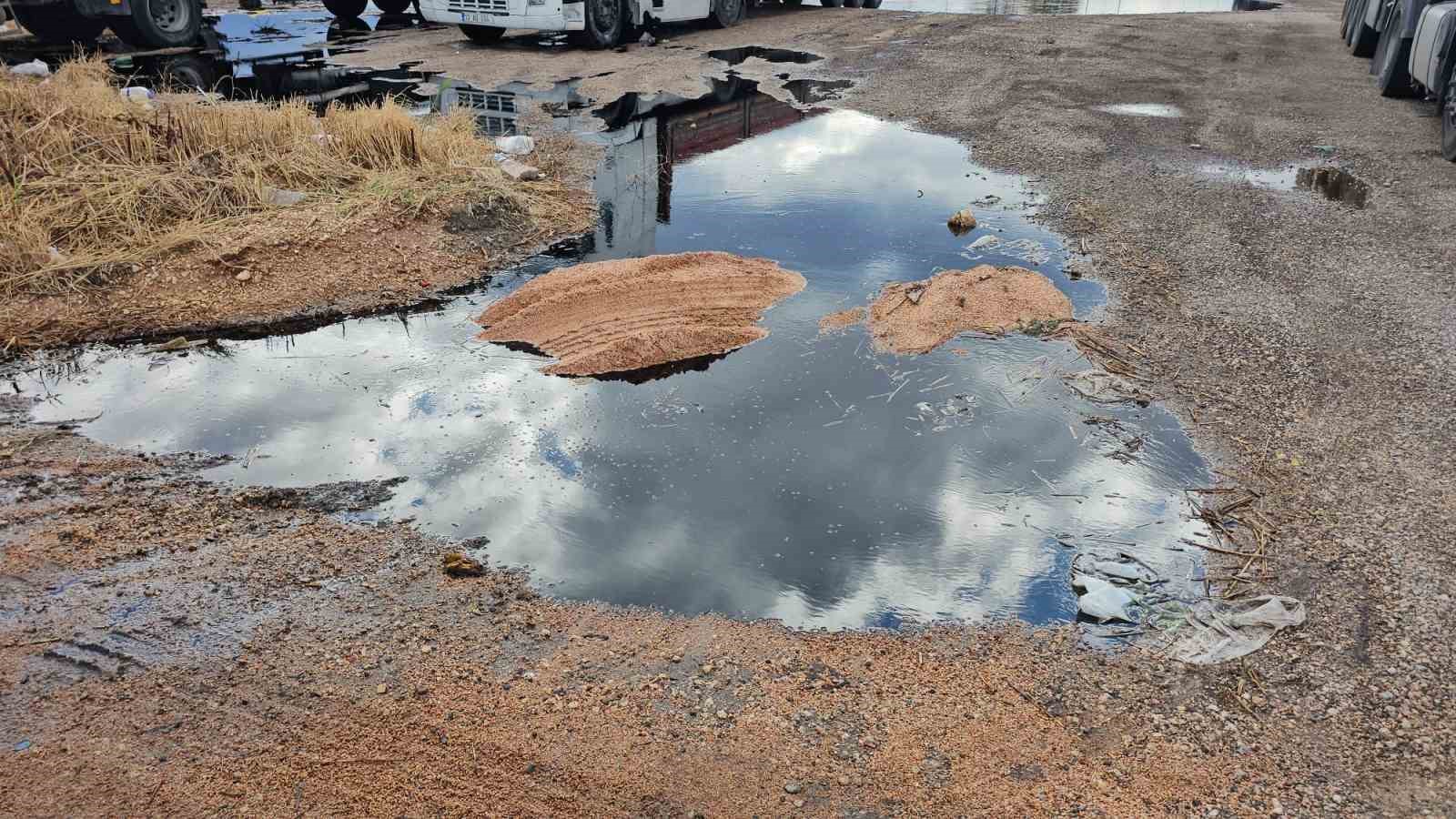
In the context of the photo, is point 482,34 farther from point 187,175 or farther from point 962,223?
point 962,223

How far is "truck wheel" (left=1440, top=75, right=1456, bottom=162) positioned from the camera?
325 inches

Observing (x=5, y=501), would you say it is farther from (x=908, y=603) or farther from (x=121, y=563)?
(x=908, y=603)

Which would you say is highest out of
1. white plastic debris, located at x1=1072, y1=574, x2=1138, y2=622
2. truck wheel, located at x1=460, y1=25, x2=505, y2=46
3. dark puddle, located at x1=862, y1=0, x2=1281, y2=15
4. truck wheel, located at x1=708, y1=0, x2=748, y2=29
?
dark puddle, located at x1=862, y1=0, x2=1281, y2=15

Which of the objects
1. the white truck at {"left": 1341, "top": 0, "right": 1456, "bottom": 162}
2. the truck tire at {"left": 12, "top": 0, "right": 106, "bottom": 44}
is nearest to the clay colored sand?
the white truck at {"left": 1341, "top": 0, "right": 1456, "bottom": 162}

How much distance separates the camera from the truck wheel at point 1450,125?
325 inches

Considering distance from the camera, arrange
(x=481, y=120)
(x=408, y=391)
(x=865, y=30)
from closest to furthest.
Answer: (x=408, y=391) < (x=481, y=120) < (x=865, y=30)

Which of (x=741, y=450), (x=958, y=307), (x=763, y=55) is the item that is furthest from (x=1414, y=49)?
(x=741, y=450)

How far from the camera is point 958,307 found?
5480 millimetres

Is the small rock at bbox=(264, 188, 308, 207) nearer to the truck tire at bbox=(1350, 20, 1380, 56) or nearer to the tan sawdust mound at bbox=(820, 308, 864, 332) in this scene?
the tan sawdust mound at bbox=(820, 308, 864, 332)

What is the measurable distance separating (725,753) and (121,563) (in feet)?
7.84

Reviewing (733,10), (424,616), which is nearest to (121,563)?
(424,616)

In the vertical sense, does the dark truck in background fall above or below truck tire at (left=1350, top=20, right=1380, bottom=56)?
below

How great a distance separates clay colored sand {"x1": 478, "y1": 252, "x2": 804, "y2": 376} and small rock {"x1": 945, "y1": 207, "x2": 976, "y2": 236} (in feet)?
4.93

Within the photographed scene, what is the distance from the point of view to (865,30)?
51.7 ft
